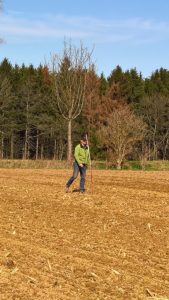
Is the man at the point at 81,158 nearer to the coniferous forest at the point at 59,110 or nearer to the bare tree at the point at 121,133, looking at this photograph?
the bare tree at the point at 121,133

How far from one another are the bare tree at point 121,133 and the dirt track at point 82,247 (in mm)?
24858

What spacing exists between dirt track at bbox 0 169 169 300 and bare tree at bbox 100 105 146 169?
81.6 feet

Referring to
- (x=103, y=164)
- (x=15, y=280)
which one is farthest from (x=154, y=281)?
(x=103, y=164)

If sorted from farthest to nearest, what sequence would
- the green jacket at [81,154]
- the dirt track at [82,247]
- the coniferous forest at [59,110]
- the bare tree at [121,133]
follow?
1. the coniferous forest at [59,110]
2. the bare tree at [121,133]
3. the green jacket at [81,154]
4. the dirt track at [82,247]

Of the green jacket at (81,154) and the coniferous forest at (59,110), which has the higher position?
→ the coniferous forest at (59,110)

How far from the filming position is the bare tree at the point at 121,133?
133 feet

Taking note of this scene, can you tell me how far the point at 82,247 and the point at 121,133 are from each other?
31810 millimetres

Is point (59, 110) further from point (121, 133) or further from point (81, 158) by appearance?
point (81, 158)

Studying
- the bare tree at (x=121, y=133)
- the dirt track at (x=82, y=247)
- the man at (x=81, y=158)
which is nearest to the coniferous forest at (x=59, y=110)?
the bare tree at (x=121, y=133)

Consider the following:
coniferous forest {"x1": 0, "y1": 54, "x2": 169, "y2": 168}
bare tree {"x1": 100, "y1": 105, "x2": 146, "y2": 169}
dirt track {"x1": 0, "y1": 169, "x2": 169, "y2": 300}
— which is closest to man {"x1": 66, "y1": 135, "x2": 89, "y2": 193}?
dirt track {"x1": 0, "y1": 169, "x2": 169, "y2": 300}

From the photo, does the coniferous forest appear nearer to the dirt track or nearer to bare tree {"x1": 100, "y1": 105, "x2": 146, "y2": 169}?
bare tree {"x1": 100, "y1": 105, "x2": 146, "y2": 169}

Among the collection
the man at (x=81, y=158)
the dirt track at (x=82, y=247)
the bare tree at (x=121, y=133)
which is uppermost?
the bare tree at (x=121, y=133)

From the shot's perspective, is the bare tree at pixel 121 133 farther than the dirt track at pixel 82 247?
Yes

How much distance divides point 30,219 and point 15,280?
478 centimetres
